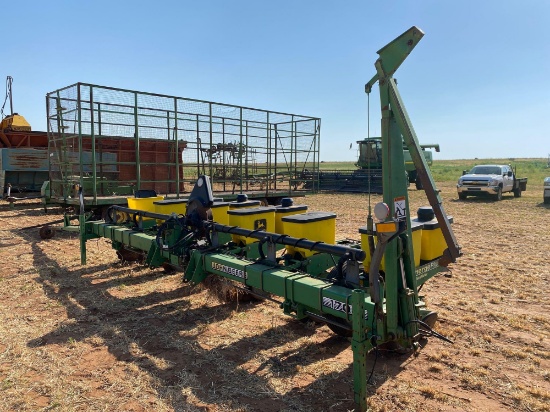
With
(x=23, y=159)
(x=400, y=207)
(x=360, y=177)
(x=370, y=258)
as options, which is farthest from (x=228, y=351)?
(x=360, y=177)

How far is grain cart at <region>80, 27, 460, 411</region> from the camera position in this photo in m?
2.90

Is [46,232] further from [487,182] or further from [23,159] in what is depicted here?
[487,182]

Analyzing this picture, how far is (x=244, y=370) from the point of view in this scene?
3.47 metres

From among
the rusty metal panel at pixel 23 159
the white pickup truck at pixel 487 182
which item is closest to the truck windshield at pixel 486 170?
the white pickup truck at pixel 487 182

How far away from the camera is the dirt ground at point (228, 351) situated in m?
3.04

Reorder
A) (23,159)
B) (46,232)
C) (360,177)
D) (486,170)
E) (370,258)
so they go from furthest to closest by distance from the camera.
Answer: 1. (360,177)
2. (486,170)
3. (23,159)
4. (46,232)
5. (370,258)

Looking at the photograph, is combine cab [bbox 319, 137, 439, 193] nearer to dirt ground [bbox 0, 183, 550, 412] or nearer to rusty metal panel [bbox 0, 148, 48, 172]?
rusty metal panel [bbox 0, 148, 48, 172]

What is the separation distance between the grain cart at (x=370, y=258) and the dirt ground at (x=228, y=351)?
39cm

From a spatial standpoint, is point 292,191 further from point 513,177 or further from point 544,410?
point 513,177

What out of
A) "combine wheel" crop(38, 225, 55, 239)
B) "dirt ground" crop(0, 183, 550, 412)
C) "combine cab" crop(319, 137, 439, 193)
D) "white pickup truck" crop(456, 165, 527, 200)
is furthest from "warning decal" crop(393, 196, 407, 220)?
"combine cab" crop(319, 137, 439, 193)

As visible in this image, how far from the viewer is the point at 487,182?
18.4m

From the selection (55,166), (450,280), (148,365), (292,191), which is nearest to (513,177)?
(292,191)

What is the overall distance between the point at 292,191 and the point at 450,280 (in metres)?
7.54

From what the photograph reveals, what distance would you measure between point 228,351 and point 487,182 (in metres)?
17.6
